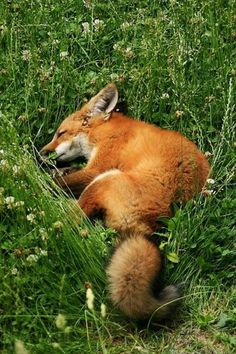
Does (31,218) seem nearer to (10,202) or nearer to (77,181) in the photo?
(10,202)

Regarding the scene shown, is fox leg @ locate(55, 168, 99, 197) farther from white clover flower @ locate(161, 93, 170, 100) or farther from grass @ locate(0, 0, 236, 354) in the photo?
white clover flower @ locate(161, 93, 170, 100)

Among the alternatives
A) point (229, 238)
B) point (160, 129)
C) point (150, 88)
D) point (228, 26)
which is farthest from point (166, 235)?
point (228, 26)

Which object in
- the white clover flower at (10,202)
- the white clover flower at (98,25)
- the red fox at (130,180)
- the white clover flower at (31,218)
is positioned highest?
the white clover flower at (98,25)

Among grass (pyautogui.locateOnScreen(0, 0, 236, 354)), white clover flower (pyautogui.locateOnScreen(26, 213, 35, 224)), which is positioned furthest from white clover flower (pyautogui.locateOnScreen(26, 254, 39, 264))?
white clover flower (pyautogui.locateOnScreen(26, 213, 35, 224))

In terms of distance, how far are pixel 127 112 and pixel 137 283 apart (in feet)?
7.31

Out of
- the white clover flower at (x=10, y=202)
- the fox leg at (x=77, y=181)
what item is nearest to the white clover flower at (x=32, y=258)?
the white clover flower at (x=10, y=202)

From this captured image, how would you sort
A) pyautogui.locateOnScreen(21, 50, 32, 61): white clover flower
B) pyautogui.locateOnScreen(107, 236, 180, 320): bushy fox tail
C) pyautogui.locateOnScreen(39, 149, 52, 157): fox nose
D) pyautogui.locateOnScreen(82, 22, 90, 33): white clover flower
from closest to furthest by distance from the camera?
pyautogui.locateOnScreen(107, 236, 180, 320): bushy fox tail, pyautogui.locateOnScreen(39, 149, 52, 157): fox nose, pyautogui.locateOnScreen(21, 50, 32, 61): white clover flower, pyautogui.locateOnScreen(82, 22, 90, 33): white clover flower

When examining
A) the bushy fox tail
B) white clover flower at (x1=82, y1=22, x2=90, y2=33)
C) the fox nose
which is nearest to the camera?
the bushy fox tail

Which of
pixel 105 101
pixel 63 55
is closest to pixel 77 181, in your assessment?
pixel 105 101

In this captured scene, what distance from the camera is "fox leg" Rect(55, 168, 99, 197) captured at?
5.80m

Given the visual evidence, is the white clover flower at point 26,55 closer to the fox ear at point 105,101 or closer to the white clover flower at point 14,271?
the fox ear at point 105,101

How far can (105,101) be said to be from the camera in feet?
20.7

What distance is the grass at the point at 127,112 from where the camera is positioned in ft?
14.9

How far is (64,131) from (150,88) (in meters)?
0.76
